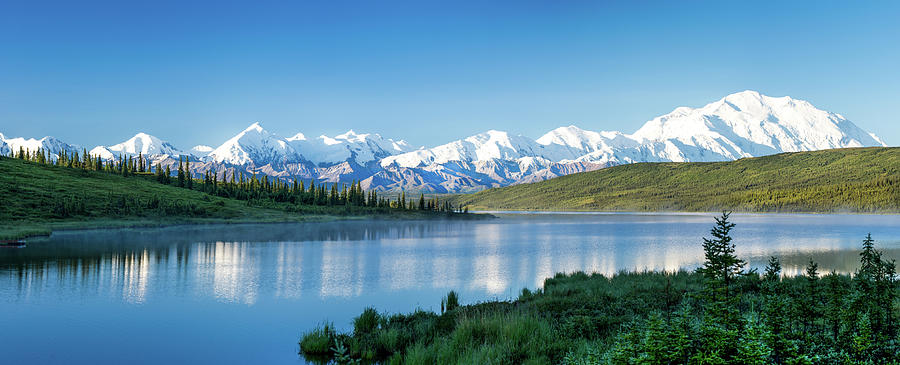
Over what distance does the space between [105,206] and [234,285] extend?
320 feet

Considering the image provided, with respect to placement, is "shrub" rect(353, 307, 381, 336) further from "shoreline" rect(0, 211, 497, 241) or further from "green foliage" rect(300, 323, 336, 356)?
"shoreline" rect(0, 211, 497, 241)

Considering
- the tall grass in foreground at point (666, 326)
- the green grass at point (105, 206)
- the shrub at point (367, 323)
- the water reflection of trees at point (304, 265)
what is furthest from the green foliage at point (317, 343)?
the green grass at point (105, 206)

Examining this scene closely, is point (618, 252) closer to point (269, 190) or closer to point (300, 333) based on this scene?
point (300, 333)

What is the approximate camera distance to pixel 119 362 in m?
20.3

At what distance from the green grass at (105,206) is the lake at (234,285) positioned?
3124cm

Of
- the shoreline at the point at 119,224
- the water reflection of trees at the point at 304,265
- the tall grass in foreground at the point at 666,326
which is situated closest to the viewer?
the tall grass in foreground at the point at 666,326

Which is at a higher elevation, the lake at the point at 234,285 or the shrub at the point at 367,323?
the shrub at the point at 367,323

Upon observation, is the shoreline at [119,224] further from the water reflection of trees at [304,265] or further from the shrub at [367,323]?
the shrub at [367,323]

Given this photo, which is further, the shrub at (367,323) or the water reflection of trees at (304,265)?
the water reflection of trees at (304,265)

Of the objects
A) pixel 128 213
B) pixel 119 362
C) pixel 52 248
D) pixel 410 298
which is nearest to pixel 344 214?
pixel 128 213

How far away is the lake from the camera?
22.9 m

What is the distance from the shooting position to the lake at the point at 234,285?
22.9 m

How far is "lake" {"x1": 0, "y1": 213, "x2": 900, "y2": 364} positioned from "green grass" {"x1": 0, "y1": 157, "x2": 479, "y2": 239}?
3124 cm

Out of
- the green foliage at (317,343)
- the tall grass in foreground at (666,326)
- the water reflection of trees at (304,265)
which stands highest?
the tall grass in foreground at (666,326)
